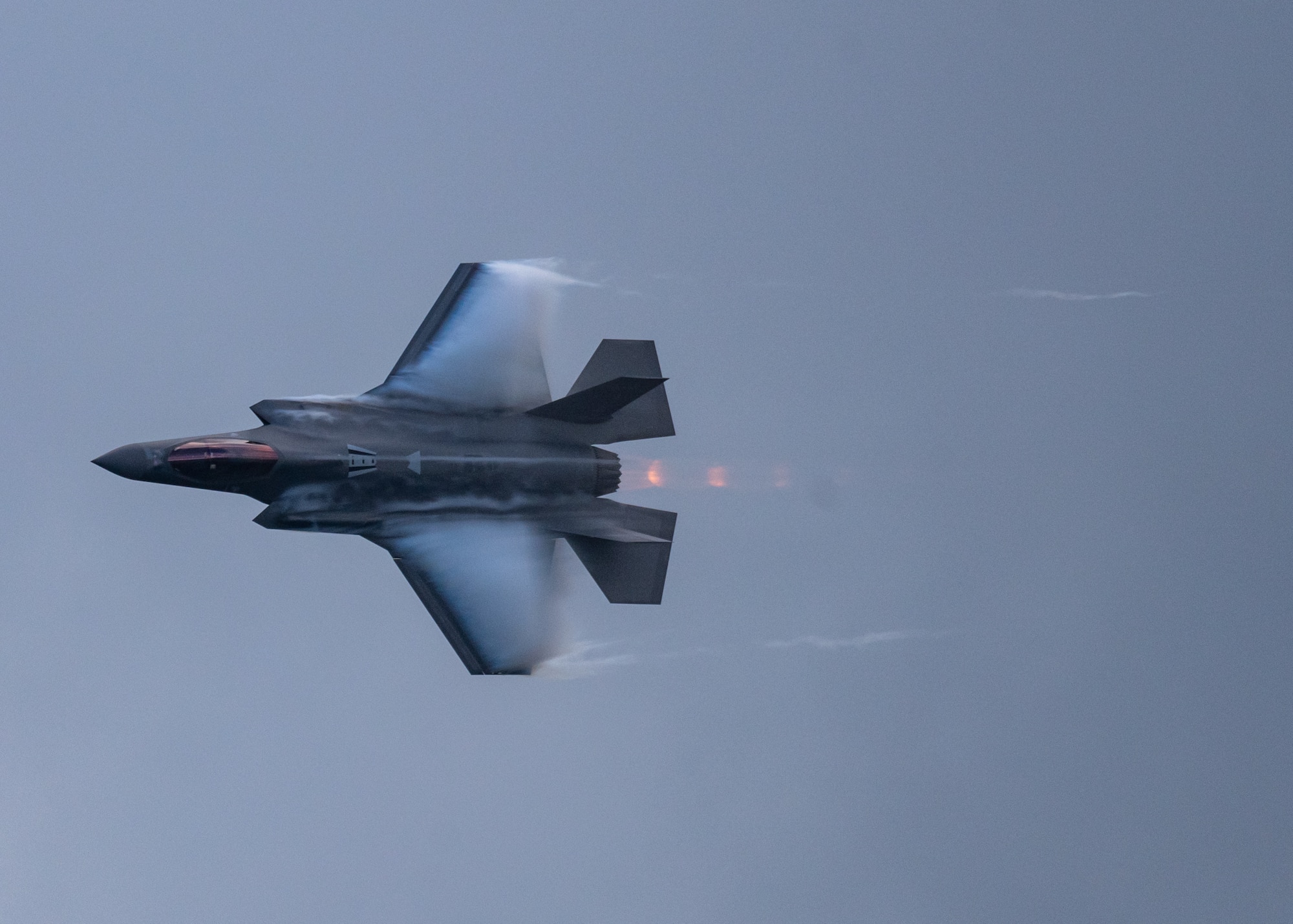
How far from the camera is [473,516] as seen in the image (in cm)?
2539

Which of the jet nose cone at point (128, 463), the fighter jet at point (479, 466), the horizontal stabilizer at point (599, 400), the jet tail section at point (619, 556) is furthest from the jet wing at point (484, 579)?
the jet nose cone at point (128, 463)

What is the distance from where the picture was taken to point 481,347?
26406mm

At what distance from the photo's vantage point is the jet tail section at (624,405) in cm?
2578

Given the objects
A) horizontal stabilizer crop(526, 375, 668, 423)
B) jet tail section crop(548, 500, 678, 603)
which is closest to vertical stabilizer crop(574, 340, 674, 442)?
horizontal stabilizer crop(526, 375, 668, 423)

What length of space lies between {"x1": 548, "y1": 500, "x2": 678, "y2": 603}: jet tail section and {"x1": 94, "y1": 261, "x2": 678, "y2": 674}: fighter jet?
0.11 ft

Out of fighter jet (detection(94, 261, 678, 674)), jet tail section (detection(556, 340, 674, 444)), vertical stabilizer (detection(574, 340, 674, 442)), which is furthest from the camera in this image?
vertical stabilizer (detection(574, 340, 674, 442))

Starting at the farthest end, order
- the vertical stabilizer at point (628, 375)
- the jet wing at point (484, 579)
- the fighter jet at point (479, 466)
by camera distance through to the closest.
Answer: the vertical stabilizer at point (628, 375)
the jet wing at point (484, 579)
the fighter jet at point (479, 466)

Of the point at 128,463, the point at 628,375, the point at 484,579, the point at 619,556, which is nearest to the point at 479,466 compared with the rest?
the point at 484,579

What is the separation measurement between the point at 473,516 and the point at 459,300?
17.4 feet

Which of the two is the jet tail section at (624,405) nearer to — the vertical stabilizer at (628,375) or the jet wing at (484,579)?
the vertical stabilizer at (628,375)

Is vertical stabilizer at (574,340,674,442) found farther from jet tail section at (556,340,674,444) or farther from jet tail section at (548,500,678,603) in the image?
jet tail section at (548,500,678,603)

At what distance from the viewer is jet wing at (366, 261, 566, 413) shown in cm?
2608

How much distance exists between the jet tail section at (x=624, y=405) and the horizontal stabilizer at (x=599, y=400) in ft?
0.07

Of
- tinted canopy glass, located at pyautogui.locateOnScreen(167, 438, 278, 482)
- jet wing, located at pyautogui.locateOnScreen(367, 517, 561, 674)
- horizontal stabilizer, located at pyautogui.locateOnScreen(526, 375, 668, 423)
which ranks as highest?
horizontal stabilizer, located at pyautogui.locateOnScreen(526, 375, 668, 423)
